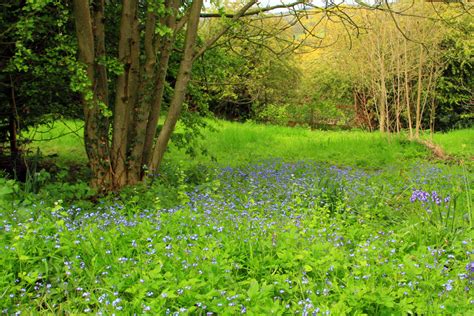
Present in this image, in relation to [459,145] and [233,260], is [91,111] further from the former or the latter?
[459,145]

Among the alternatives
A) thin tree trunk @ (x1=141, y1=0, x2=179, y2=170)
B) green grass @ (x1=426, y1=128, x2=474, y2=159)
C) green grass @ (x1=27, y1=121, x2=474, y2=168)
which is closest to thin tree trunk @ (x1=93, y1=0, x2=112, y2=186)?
thin tree trunk @ (x1=141, y1=0, x2=179, y2=170)

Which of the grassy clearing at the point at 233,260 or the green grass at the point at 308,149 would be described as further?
the green grass at the point at 308,149

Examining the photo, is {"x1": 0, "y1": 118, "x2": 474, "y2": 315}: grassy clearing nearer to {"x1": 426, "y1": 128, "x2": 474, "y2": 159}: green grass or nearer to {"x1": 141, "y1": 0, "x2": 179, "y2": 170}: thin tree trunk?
{"x1": 141, "y1": 0, "x2": 179, "y2": 170}: thin tree trunk

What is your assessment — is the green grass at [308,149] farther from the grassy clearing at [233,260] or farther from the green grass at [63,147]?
the grassy clearing at [233,260]

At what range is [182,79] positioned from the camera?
5320 millimetres

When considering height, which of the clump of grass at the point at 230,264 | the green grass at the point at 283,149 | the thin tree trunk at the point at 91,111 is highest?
the thin tree trunk at the point at 91,111

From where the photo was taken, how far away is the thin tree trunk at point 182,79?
5.23 m

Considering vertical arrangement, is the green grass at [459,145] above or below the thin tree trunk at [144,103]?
below

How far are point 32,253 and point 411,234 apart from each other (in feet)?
8.97

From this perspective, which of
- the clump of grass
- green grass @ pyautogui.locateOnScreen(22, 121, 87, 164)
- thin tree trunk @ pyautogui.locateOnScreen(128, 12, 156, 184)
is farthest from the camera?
green grass @ pyautogui.locateOnScreen(22, 121, 87, 164)

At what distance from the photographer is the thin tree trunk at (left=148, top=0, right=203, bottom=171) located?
523 centimetres

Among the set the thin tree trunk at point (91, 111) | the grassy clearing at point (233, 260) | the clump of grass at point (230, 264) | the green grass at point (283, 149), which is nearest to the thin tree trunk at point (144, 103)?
the thin tree trunk at point (91, 111)

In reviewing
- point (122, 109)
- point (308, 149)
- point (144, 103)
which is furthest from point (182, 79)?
point (308, 149)

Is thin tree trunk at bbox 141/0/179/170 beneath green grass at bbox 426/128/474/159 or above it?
above
